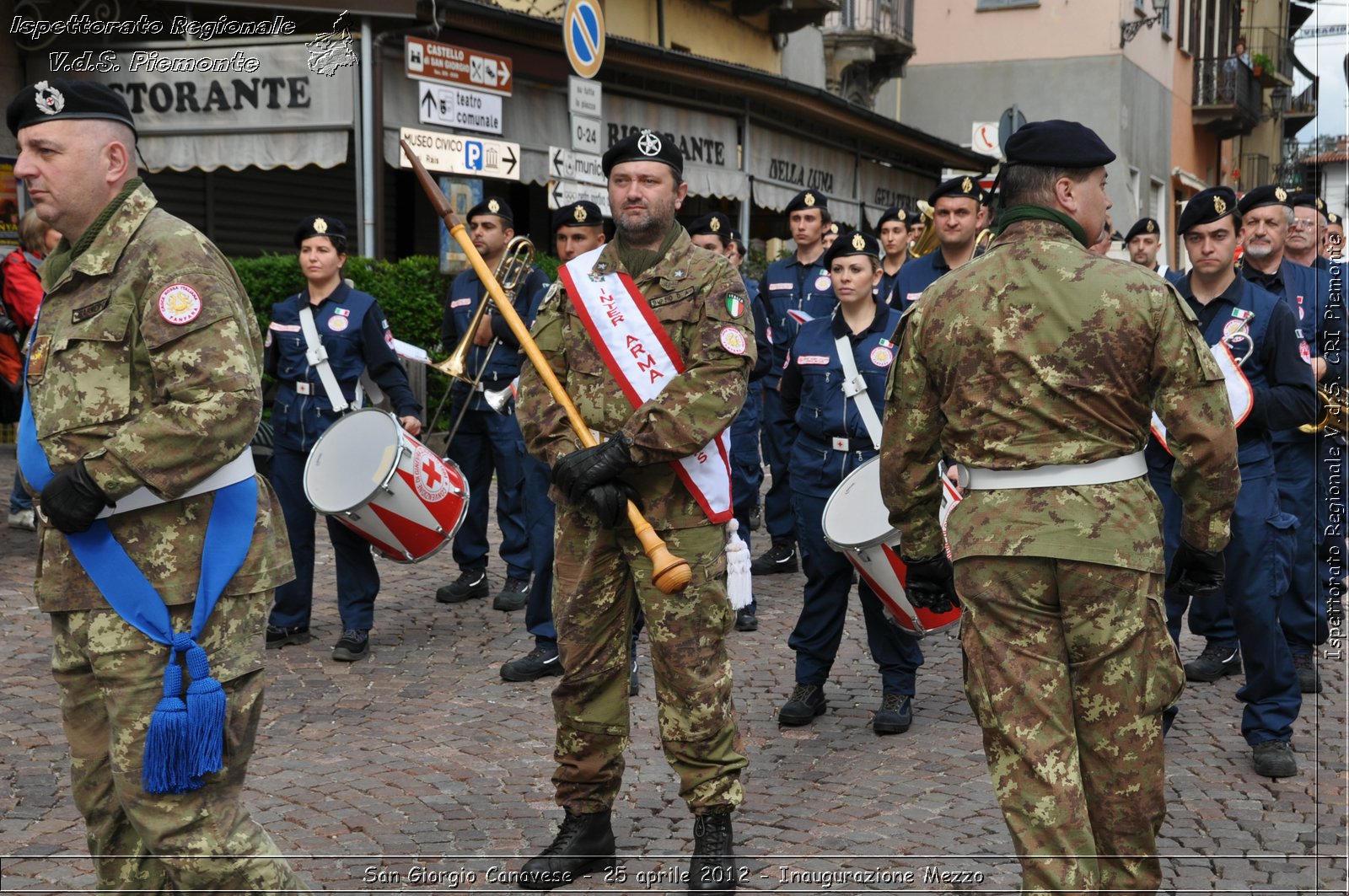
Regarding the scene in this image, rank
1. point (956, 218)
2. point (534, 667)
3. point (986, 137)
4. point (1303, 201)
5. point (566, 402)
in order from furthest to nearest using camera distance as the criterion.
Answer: point (986, 137) → point (1303, 201) → point (956, 218) → point (534, 667) → point (566, 402)

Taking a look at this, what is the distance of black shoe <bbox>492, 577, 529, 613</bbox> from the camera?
8094mm

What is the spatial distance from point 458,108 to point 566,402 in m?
10.3

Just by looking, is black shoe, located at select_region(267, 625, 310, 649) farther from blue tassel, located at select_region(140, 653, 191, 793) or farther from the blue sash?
blue tassel, located at select_region(140, 653, 191, 793)

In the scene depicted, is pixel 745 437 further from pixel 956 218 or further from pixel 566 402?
pixel 566 402

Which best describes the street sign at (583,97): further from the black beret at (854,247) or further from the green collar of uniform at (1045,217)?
the green collar of uniform at (1045,217)

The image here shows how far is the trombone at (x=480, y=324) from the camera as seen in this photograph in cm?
768

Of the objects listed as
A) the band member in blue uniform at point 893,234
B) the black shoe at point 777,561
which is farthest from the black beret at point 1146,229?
the black shoe at point 777,561

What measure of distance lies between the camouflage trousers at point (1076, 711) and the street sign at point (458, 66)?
36.7 ft

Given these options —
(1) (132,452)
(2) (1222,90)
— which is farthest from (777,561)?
(2) (1222,90)

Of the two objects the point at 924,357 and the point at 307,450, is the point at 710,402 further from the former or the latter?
the point at 307,450

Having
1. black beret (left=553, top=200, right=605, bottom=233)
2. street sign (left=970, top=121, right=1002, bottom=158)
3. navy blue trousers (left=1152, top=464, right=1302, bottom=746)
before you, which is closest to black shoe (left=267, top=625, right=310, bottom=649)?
black beret (left=553, top=200, right=605, bottom=233)

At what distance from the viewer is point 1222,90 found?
34.8 metres

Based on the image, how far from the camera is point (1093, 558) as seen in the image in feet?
11.1

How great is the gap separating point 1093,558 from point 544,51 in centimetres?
1363
